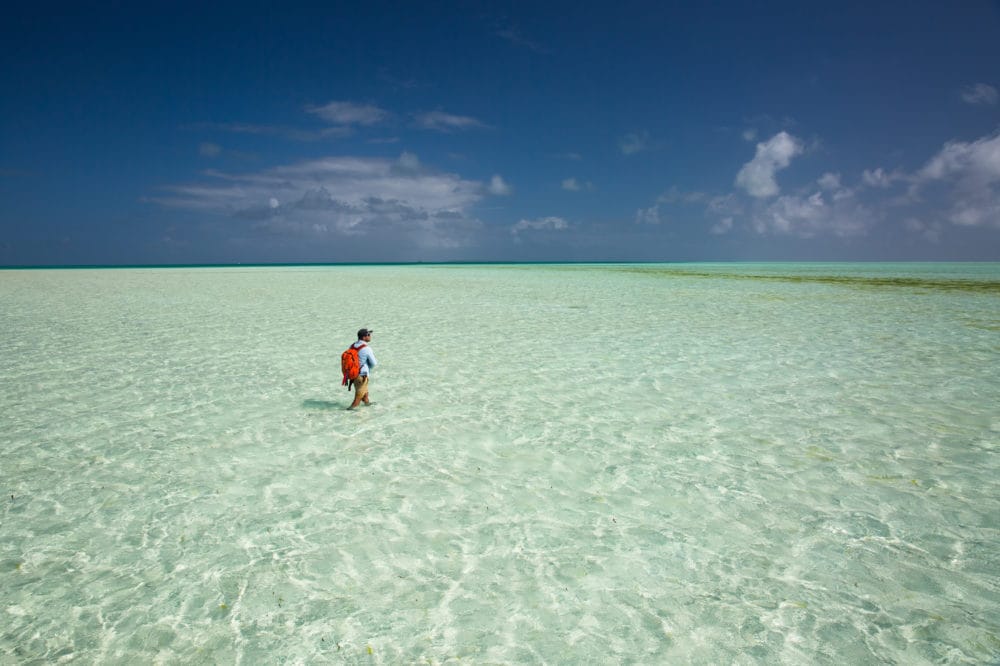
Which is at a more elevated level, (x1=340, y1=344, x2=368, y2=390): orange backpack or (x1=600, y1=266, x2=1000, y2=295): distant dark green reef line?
(x1=340, y1=344, x2=368, y2=390): orange backpack

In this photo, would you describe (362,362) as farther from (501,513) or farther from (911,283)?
(911,283)

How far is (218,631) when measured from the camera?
3.23 metres

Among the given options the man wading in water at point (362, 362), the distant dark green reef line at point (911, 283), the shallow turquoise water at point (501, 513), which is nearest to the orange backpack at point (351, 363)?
the man wading in water at point (362, 362)

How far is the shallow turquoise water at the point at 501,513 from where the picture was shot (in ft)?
10.6

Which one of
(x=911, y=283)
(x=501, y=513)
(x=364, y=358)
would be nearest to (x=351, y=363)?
(x=364, y=358)

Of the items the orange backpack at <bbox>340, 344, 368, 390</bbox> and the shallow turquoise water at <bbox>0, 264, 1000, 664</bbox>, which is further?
the orange backpack at <bbox>340, 344, 368, 390</bbox>

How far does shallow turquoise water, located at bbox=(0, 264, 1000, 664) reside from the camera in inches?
127

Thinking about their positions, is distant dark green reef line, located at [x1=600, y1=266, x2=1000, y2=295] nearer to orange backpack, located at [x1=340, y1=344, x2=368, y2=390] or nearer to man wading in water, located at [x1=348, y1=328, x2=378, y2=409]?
man wading in water, located at [x1=348, y1=328, x2=378, y2=409]

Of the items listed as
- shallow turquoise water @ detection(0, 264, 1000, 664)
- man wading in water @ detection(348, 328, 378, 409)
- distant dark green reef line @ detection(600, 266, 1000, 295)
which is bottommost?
shallow turquoise water @ detection(0, 264, 1000, 664)

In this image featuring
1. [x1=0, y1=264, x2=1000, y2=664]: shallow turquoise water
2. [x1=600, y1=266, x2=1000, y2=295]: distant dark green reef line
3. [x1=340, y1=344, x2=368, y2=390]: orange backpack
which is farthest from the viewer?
A: [x1=600, y1=266, x2=1000, y2=295]: distant dark green reef line

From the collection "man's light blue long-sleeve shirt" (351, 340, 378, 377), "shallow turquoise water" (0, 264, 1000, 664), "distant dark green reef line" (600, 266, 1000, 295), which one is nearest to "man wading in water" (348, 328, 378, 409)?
"man's light blue long-sleeve shirt" (351, 340, 378, 377)

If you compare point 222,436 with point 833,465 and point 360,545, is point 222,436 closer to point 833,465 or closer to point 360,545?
point 360,545

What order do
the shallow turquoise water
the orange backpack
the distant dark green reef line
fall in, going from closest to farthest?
the shallow turquoise water → the orange backpack → the distant dark green reef line

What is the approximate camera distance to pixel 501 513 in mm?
4691
